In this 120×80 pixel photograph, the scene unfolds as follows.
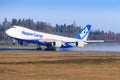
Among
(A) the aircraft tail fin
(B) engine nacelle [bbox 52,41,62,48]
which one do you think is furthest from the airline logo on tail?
(B) engine nacelle [bbox 52,41,62,48]

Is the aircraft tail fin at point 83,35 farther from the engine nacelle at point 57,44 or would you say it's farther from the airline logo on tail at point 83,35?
the engine nacelle at point 57,44

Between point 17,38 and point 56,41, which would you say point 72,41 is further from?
point 17,38

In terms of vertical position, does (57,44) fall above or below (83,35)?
below

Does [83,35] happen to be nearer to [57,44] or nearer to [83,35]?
[83,35]

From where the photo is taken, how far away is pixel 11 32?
91.4 metres
